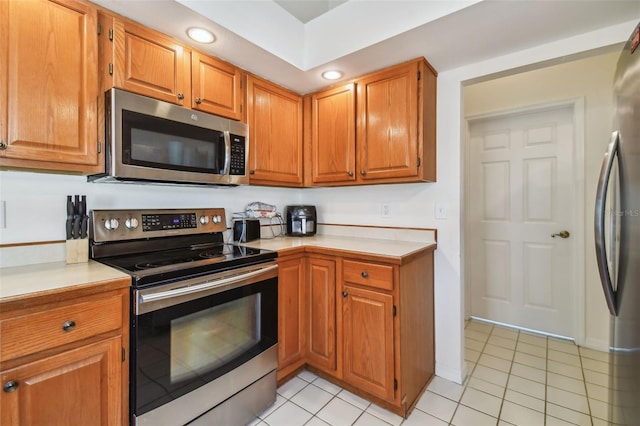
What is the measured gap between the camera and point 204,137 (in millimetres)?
1802

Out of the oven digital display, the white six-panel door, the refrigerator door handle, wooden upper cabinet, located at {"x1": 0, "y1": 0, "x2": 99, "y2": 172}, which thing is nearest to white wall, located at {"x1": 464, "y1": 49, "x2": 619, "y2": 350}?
the white six-panel door

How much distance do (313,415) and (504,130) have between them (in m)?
2.88

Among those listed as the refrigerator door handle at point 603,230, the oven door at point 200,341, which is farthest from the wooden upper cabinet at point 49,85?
the refrigerator door handle at point 603,230

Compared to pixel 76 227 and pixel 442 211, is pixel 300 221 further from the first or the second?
pixel 76 227

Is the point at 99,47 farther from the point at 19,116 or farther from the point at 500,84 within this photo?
the point at 500,84

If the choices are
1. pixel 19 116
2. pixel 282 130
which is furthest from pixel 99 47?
pixel 282 130

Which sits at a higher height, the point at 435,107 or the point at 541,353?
the point at 435,107

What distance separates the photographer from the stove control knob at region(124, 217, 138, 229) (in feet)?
5.41

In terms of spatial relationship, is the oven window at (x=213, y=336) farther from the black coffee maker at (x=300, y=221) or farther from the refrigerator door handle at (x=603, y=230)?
the refrigerator door handle at (x=603, y=230)

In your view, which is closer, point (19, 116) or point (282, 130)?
point (19, 116)

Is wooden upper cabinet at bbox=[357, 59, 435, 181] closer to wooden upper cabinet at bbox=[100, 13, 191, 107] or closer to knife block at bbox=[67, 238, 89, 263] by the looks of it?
wooden upper cabinet at bbox=[100, 13, 191, 107]

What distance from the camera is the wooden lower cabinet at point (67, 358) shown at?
953mm

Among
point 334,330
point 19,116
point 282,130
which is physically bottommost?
point 334,330

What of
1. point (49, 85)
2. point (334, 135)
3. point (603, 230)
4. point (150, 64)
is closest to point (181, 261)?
point (49, 85)
